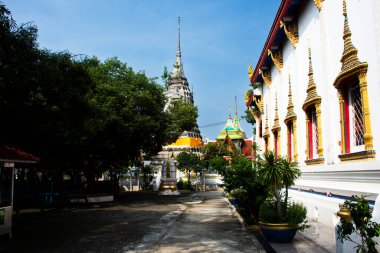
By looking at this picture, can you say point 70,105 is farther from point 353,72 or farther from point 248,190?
point 353,72

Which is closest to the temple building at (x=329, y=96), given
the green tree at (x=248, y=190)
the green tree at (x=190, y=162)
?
the green tree at (x=248, y=190)

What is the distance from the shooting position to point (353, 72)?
24.1 feet

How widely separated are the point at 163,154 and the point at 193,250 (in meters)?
46.0

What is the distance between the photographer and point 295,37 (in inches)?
480

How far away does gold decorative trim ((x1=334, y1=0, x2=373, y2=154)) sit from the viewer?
6.99 metres

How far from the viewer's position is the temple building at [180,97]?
5487 cm

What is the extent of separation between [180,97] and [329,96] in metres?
53.9

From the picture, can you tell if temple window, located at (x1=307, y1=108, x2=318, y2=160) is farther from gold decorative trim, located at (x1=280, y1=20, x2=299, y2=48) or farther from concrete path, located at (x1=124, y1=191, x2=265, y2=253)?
concrete path, located at (x1=124, y1=191, x2=265, y2=253)

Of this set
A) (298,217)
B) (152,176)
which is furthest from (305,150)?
(152,176)

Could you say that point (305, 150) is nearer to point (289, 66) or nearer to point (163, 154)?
point (289, 66)

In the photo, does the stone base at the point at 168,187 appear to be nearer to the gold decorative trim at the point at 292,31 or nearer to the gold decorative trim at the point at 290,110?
the gold decorative trim at the point at 290,110

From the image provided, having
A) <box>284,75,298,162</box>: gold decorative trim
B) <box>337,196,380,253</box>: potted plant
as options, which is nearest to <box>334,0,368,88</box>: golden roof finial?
<box>337,196,380,253</box>: potted plant

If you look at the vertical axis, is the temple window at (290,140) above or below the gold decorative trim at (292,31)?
below

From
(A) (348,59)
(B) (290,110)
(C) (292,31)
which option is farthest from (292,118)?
(A) (348,59)
